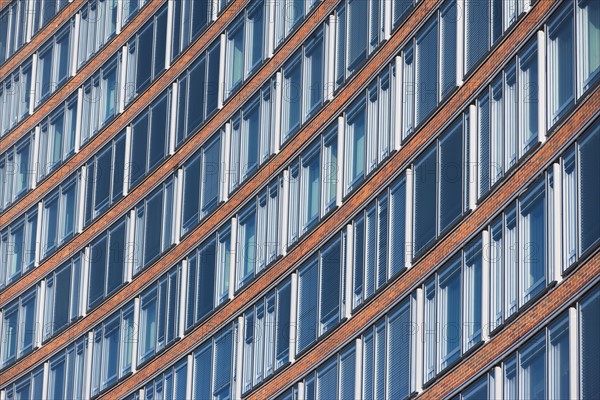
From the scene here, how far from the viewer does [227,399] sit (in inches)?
1924

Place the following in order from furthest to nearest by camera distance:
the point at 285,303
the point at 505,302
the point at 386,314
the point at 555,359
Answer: the point at 285,303 < the point at 386,314 < the point at 505,302 < the point at 555,359

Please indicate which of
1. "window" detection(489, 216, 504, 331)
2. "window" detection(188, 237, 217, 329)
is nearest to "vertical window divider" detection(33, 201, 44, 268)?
"window" detection(188, 237, 217, 329)

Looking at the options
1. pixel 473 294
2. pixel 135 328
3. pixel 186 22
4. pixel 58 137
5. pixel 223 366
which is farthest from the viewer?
pixel 58 137

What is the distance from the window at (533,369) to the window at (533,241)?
1121 mm

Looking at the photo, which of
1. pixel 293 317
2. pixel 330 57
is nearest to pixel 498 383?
pixel 293 317

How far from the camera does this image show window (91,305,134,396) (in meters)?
54.4

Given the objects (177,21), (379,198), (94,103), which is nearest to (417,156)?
(379,198)

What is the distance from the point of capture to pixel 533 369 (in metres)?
35.3

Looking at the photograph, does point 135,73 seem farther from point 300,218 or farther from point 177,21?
point 300,218

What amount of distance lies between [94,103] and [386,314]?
2087 cm

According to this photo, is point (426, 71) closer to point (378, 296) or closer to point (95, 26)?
point (378, 296)

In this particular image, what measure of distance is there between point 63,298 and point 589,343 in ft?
94.1

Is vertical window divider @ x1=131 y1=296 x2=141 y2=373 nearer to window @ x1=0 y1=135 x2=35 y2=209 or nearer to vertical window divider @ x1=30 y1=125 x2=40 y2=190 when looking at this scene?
vertical window divider @ x1=30 y1=125 x2=40 y2=190

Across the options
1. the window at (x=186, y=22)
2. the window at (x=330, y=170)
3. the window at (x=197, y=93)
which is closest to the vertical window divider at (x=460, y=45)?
the window at (x=330, y=170)
